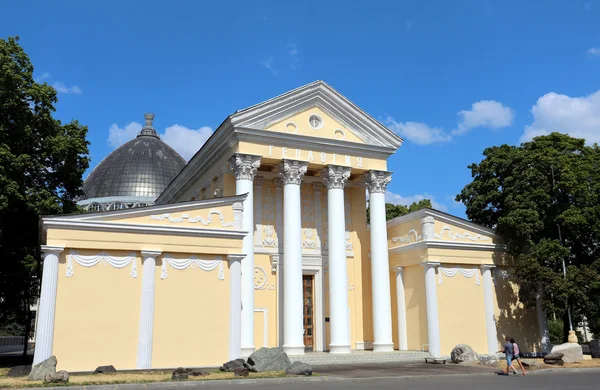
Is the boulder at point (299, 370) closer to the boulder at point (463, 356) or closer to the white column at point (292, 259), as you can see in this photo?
the white column at point (292, 259)

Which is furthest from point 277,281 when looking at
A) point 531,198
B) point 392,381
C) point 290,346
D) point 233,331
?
point 531,198

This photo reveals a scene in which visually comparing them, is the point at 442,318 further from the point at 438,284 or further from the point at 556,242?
the point at 556,242

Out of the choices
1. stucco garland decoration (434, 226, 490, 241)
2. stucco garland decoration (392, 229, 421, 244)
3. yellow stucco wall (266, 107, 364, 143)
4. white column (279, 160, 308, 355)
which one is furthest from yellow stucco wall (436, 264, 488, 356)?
yellow stucco wall (266, 107, 364, 143)

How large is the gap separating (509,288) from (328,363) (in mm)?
11112

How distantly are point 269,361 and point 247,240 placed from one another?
23.9 feet

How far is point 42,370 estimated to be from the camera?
15688 mm

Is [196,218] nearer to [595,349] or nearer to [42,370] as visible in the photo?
[42,370]

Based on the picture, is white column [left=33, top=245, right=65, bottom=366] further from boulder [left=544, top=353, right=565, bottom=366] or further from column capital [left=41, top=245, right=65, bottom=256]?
boulder [left=544, top=353, right=565, bottom=366]

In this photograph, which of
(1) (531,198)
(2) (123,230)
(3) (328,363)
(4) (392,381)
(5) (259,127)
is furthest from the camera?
(1) (531,198)

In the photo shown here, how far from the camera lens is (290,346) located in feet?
75.8

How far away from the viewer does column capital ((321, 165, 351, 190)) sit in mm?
26062

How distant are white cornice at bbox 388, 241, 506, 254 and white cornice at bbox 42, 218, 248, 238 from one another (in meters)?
9.20

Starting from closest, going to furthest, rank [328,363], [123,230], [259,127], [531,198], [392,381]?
1. [392,381]
2. [123,230]
3. [328,363]
4. [259,127]
5. [531,198]

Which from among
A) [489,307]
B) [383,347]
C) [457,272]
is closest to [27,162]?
[383,347]
